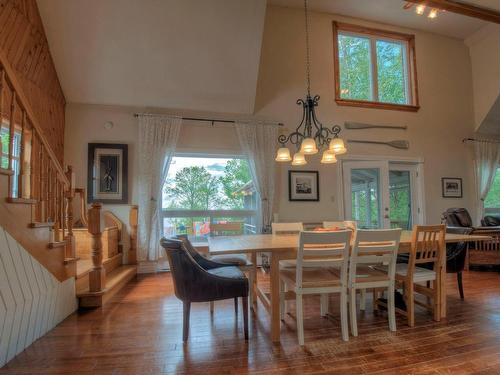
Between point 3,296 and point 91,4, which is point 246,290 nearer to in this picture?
point 3,296

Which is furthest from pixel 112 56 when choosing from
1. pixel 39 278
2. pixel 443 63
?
pixel 443 63

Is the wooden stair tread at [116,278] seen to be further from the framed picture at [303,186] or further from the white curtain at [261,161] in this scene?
the framed picture at [303,186]

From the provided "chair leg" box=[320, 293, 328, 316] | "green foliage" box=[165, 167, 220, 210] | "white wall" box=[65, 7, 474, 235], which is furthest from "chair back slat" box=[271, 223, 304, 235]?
"green foliage" box=[165, 167, 220, 210]

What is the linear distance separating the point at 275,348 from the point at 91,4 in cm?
450

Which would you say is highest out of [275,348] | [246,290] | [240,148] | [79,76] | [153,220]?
[79,76]

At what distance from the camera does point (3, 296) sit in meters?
1.80

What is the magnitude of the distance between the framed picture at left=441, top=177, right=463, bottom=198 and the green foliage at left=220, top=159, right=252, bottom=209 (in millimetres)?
4110

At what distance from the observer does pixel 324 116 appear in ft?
17.2

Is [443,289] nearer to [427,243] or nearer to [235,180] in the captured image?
[427,243]

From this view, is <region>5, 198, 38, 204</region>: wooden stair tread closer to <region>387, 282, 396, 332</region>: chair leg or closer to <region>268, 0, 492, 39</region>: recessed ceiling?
<region>387, 282, 396, 332</region>: chair leg

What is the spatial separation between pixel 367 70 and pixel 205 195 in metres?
4.06

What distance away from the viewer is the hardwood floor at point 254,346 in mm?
1818

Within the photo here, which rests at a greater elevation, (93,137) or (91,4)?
(91,4)

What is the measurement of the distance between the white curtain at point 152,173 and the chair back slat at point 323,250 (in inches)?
118
